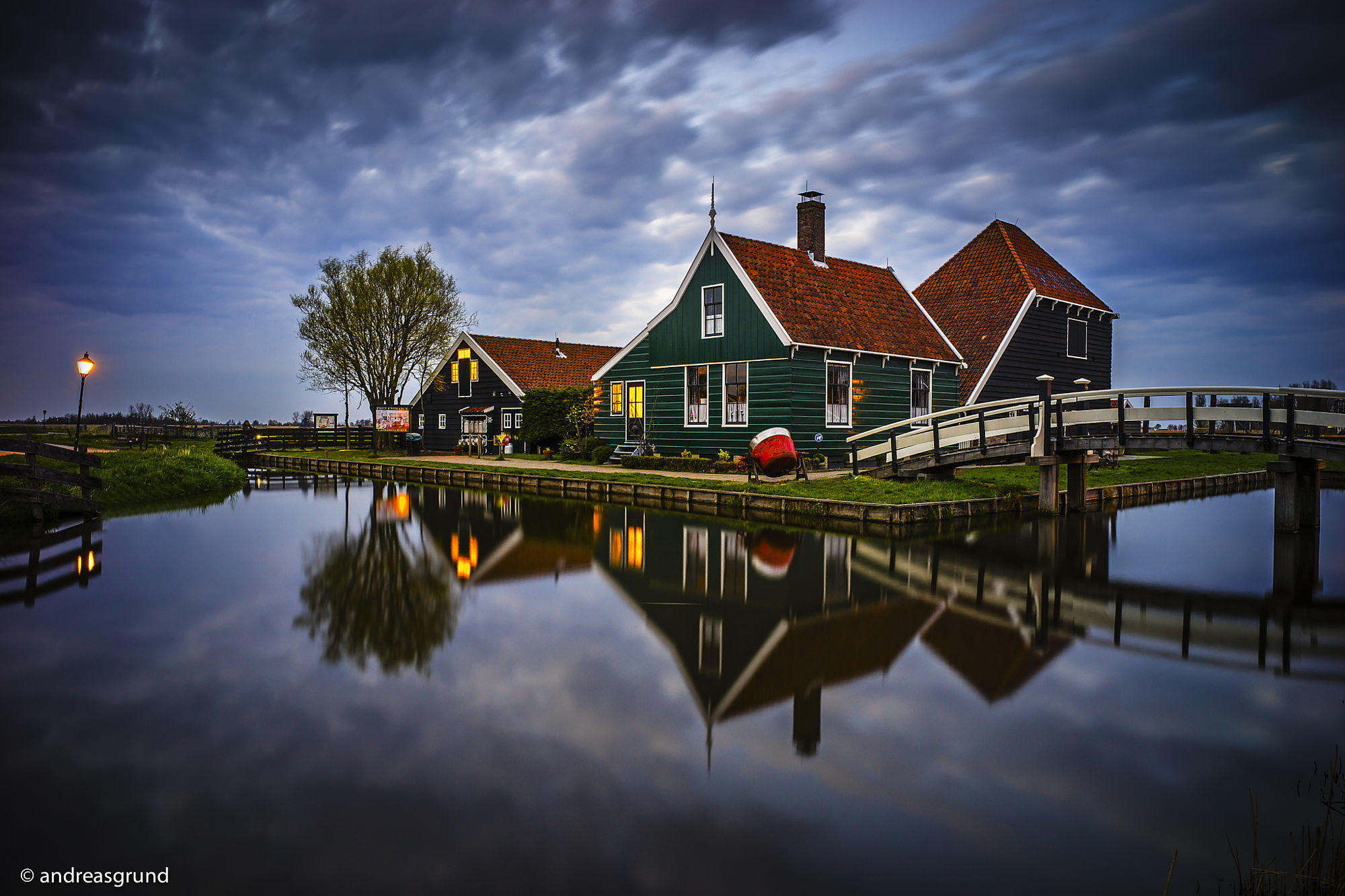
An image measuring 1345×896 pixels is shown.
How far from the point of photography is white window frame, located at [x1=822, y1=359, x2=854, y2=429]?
22.4m

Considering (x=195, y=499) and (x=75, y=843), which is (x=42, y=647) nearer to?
(x=75, y=843)

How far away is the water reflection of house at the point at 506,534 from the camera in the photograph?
11.0m

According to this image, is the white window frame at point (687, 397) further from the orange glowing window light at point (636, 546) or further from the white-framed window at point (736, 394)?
the orange glowing window light at point (636, 546)

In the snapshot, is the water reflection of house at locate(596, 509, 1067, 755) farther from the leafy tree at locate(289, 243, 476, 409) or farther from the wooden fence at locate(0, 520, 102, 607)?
the leafy tree at locate(289, 243, 476, 409)

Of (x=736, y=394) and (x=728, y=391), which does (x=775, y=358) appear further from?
(x=728, y=391)

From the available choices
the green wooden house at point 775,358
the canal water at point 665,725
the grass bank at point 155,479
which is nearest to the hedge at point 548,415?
the green wooden house at point 775,358

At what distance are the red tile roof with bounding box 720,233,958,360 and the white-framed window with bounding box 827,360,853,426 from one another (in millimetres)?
669

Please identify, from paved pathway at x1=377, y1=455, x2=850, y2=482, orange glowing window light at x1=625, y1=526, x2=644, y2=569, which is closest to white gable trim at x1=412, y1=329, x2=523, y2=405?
paved pathway at x1=377, y1=455, x2=850, y2=482

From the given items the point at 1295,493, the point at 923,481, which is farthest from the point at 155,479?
the point at 1295,493

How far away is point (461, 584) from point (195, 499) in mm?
13950

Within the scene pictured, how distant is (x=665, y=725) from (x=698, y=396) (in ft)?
63.1

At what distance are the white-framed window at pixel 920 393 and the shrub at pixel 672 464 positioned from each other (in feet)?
22.8

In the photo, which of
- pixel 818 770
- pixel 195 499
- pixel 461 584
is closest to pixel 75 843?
pixel 818 770

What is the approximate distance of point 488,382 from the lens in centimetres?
3588
